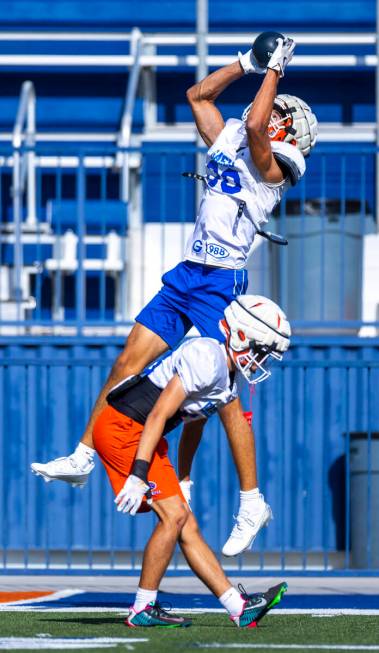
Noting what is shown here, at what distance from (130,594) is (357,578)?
1.80m

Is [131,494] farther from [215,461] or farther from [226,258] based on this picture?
[215,461]

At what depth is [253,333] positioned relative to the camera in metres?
6.72

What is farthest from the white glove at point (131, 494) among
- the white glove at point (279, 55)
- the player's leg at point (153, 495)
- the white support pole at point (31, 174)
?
the white support pole at point (31, 174)

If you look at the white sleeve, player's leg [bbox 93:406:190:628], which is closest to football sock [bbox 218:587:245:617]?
player's leg [bbox 93:406:190:628]

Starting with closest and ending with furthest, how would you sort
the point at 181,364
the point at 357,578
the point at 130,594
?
the point at 181,364
the point at 130,594
the point at 357,578

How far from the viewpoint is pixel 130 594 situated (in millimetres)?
9414

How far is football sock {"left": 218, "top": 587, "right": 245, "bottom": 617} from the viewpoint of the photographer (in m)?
6.79

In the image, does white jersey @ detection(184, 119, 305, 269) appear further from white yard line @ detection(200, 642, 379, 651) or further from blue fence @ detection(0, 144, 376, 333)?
blue fence @ detection(0, 144, 376, 333)

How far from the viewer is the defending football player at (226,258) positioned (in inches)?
297

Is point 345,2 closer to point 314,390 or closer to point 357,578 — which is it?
point 314,390

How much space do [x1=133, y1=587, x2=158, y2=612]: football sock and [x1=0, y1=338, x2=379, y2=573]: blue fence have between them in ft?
13.7

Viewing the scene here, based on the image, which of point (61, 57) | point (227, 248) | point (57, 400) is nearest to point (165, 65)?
point (61, 57)

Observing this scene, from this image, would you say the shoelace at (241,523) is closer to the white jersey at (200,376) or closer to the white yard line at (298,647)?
the white jersey at (200,376)

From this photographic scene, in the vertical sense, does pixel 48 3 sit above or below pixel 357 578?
above
